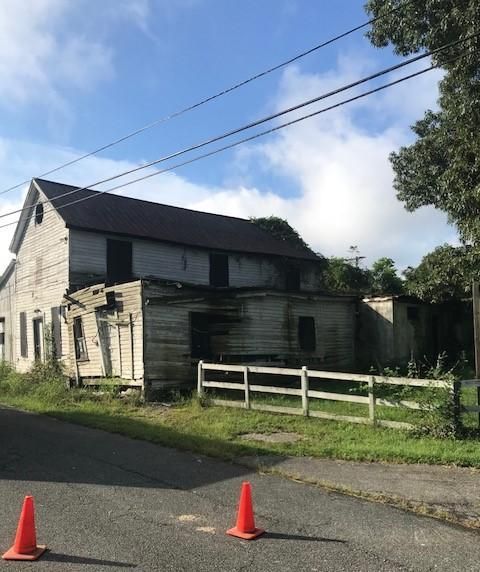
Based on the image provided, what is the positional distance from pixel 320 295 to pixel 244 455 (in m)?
13.8

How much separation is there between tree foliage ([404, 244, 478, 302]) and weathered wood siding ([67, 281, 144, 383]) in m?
10.4

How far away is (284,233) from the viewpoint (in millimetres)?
32781

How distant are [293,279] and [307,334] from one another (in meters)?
8.19

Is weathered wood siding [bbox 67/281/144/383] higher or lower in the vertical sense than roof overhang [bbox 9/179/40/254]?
lower

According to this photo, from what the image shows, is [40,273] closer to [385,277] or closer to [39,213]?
[39,213]

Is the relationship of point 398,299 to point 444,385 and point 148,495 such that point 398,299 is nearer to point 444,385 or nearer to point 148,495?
point 444,385

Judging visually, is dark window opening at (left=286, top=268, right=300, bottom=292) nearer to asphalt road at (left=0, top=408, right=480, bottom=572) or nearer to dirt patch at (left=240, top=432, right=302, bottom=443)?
dirt patch at (left=240, top=432, right=302, bottom=443)

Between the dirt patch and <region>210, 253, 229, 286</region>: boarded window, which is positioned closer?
the dirt patch

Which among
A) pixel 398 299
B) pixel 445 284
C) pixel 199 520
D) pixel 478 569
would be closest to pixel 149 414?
pixel 199 520

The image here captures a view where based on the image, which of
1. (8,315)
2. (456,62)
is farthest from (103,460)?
(8,315)

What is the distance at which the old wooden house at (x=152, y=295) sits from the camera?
1766 cm

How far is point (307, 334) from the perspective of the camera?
22.1 m

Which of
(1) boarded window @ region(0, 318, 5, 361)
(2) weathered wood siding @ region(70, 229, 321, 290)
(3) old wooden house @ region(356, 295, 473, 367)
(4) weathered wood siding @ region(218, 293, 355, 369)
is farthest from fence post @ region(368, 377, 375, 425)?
(1) boarded window @ region(0, 318, 5, 361)

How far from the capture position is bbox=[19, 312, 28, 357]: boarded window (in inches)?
1021
